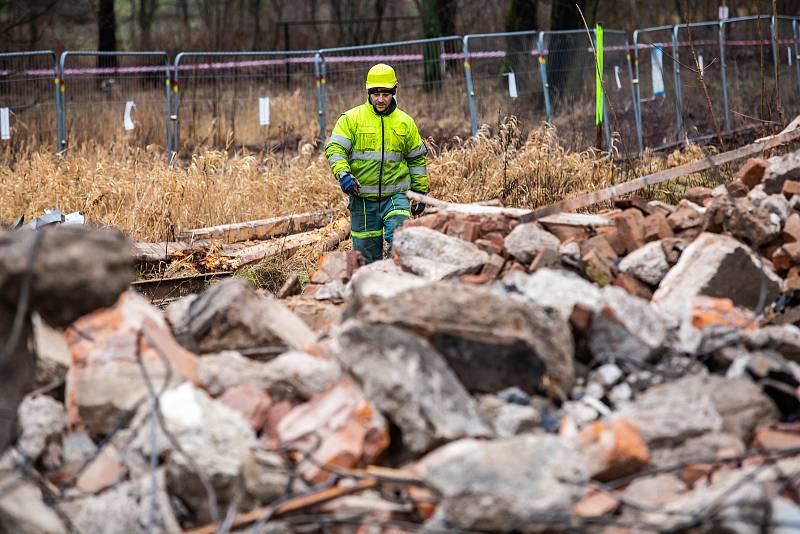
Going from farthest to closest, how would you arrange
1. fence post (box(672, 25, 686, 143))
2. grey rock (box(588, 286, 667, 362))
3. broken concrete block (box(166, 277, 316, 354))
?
1. fence post (box(672, 25, 686, 143))
2. broken concrete block (box(166, 277, 316, 354))
3. grey rock (box(588, 286, 667, 362))

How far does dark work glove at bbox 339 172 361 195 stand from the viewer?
772 centimetres

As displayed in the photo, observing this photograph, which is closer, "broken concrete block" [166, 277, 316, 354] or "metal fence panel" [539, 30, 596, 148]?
"broken concrete block" [166, 277, 316, 354]

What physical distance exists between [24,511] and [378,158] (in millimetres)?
4933

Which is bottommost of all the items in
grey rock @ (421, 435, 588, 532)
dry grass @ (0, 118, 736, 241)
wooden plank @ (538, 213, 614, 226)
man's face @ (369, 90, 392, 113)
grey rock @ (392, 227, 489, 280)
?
grey rock @ (421, 435, 588, 532)

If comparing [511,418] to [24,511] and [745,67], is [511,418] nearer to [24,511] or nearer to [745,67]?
[24,511]

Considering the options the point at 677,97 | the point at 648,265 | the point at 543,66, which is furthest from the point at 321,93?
the point at 648,265

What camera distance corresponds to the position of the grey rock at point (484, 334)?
411 centimetres

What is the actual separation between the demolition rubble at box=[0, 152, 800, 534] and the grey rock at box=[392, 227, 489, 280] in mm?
548

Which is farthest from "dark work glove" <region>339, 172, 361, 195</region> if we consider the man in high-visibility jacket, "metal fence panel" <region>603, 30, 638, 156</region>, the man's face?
"metal fence panel" <region>603, 30, 638, 156</region>

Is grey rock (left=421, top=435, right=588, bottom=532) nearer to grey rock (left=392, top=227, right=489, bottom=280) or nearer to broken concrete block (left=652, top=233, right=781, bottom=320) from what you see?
broken concrete block (left=652, top=233, right=781, bottom=320)

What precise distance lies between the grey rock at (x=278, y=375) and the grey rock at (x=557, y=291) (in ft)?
3.44

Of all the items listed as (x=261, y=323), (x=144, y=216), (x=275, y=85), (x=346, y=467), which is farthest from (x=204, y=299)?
(x=275, y=85)

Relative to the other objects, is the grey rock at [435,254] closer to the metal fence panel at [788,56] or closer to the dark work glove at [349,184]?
the dark work glove at [349,184]

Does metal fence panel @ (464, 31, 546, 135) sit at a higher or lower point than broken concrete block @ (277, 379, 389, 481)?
higher
